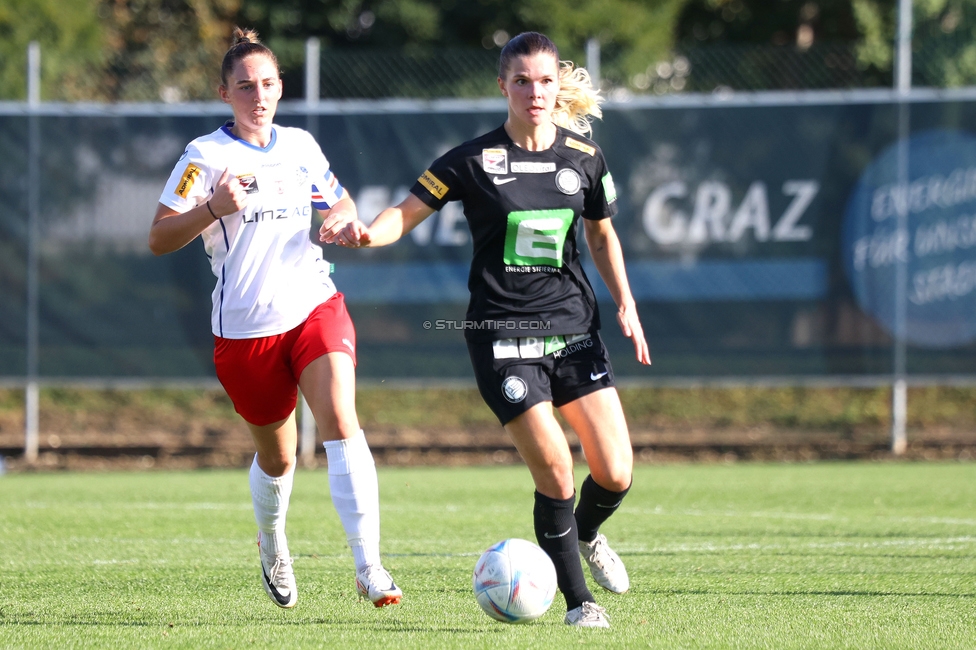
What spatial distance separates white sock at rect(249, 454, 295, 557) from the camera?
15.5ft

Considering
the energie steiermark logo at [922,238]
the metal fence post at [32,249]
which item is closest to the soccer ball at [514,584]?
the energie steiermark logo at [922,238]

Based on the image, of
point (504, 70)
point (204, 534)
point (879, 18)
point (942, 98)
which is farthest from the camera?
point (879, 18)

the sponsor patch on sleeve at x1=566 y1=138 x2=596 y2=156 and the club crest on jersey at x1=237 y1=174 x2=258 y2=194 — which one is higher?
the sponsor patch on sleeve at x1=566 y1=138 x2=596 y2=156

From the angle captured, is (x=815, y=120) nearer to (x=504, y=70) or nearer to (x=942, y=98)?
(x=942, y=98)

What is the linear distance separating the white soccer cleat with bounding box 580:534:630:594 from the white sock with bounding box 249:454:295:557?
1.21 metres

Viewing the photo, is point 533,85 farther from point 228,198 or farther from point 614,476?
point 614,476

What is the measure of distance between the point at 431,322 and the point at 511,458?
4.71ft

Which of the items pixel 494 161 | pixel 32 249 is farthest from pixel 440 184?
pixel 32 249

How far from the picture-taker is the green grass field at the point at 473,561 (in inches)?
160

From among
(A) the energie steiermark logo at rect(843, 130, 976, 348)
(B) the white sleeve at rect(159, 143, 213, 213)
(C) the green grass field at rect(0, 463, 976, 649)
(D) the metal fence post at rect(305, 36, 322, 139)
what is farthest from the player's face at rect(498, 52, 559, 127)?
(A) the energie steiermark logo at rect(843, 130, 976, 348)

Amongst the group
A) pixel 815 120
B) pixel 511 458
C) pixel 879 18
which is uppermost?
pixel 879 18

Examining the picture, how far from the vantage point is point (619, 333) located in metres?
10.3

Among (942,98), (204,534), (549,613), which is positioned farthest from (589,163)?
(942,98)

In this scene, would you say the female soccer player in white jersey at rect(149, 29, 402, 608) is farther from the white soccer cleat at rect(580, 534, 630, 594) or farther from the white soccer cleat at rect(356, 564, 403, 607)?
the white soccer cleat at rect(580, 534, 630, 594)
